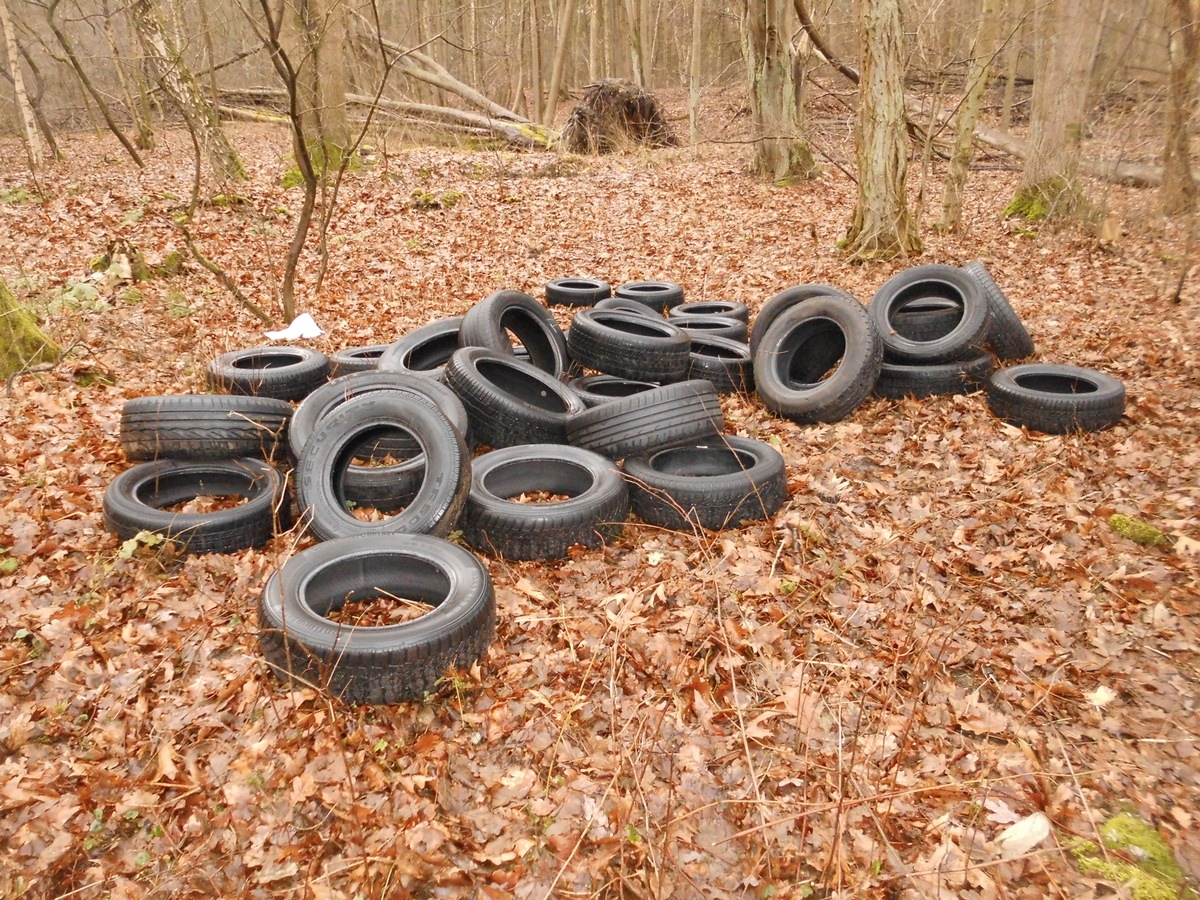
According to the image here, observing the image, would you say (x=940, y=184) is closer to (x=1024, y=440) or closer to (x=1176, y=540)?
(x=1024, y=440)

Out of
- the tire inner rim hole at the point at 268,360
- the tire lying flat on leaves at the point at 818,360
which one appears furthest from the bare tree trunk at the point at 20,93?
the tire lying flat on leaves at the point at 818,360

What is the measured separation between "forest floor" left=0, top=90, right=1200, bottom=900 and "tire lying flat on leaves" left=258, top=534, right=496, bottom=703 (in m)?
0.16

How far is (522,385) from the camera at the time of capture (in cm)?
681

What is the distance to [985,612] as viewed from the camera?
14.3ft

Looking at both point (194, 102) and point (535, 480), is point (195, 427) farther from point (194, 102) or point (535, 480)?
point (194, 102)

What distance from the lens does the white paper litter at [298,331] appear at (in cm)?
872

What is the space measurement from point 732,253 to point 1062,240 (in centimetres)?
565

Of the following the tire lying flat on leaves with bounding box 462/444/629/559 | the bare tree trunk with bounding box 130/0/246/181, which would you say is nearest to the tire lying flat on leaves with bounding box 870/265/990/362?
the tire lying flat on leaves with bounding box 462/444/629/559

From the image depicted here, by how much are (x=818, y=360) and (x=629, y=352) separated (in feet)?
7.67

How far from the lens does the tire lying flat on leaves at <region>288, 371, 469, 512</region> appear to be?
5.30 m

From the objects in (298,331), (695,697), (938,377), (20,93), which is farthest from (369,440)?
(20,93)

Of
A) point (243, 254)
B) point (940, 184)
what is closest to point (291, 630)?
point (243, 254)

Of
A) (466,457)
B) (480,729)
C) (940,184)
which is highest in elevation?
(940,184)

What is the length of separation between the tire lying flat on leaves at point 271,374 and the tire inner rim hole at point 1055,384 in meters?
7.04
